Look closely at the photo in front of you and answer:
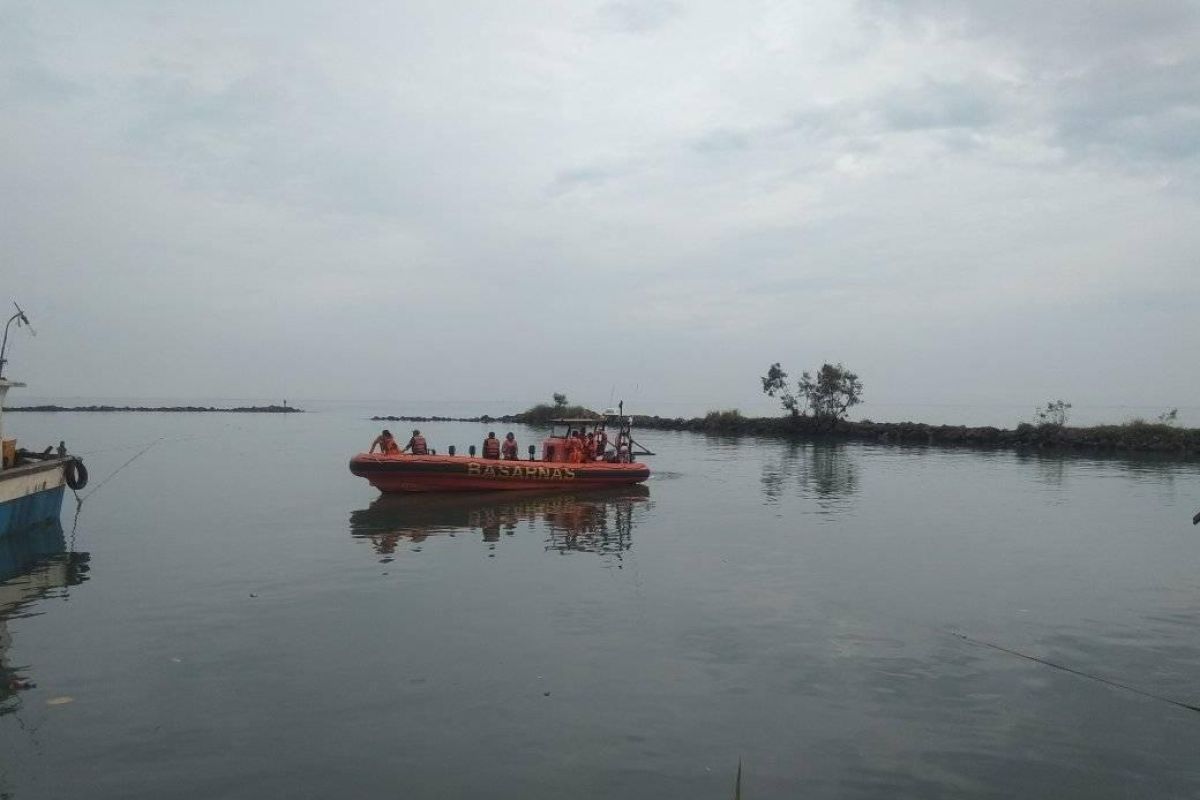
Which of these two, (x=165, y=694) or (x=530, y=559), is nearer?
(x=165, y=694)

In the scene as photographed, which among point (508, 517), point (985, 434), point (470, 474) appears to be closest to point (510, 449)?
point (470, 474)

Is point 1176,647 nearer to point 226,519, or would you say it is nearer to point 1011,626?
point 1011,626

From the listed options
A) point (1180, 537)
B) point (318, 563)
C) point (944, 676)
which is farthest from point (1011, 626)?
point (318, 563)

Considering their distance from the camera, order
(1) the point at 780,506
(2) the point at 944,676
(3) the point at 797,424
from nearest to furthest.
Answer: (2) the point at 944,676
(1) the point at 780,506
(3) the point at 797,424

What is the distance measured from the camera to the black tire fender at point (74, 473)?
66.1 ft

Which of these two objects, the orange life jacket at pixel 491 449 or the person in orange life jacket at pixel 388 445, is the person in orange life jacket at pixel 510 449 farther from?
the person in orange life jacket at pixel 388 445

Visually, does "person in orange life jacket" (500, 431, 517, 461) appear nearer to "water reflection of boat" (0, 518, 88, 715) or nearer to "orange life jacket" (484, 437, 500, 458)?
"orange life jacket" (484, 437, 500, 458)

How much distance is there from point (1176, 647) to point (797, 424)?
192 feet

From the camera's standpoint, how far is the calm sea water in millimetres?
7074

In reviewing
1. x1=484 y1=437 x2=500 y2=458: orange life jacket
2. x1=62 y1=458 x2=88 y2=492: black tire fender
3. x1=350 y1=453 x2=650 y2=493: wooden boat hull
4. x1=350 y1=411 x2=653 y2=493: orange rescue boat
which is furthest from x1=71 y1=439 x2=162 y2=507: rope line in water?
x1=484 y1=437 x2=500 y2=458: orange life jacket

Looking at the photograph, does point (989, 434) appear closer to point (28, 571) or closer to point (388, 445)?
point (388, 445)

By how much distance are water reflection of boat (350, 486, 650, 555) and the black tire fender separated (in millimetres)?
6371

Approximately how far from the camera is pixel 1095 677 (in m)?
9.41

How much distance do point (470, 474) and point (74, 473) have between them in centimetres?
990
